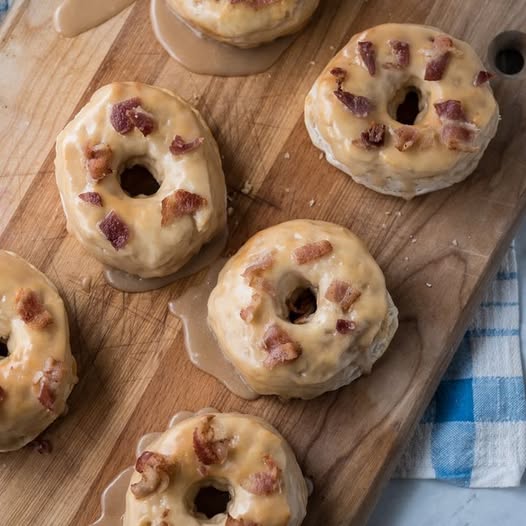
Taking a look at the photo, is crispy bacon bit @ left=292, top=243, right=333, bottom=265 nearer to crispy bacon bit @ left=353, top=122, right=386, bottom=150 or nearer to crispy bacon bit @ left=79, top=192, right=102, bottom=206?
crispy bacon bit @ left=353, top=122, right=386, bottom=150

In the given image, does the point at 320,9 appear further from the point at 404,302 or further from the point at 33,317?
the point at 33,317

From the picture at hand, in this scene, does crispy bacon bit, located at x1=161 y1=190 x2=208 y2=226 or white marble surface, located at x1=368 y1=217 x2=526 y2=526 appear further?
white marble surface, located at x1=368 y1=217 x2=526 y2=526

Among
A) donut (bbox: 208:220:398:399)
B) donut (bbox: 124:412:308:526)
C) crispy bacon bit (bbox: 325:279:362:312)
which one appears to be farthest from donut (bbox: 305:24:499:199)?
donut (bbox: 124:412:308:526)

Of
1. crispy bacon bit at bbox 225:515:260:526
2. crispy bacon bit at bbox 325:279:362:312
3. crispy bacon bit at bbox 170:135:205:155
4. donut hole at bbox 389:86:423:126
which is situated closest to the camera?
crispy bacon bit at bbox 225:515:260:526

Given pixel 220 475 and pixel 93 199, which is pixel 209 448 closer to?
pixel 220 475

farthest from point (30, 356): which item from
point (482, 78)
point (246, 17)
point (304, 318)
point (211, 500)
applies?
point (482, 78)

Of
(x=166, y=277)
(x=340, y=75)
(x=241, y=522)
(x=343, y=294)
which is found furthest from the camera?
(x=166, y=277)

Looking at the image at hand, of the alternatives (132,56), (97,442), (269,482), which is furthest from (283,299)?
(132,56)
